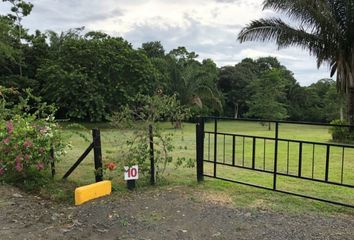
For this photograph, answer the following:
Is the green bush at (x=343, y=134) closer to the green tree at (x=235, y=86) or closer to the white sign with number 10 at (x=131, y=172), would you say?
the white sign with number 10 at (x=131, y=172)

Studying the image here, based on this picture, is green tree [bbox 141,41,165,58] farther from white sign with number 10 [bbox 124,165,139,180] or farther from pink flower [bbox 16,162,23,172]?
white sign with number 10 [bbox 124,165,139,180]

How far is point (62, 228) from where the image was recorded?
12.9ft

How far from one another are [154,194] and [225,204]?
3.28 feet

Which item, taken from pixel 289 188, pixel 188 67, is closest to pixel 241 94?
pixel 188 67

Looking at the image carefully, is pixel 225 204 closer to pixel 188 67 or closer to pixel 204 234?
pixel 204 234

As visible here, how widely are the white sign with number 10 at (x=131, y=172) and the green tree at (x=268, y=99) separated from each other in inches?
1101

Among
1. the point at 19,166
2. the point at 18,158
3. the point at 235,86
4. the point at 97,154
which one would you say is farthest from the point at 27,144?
the point at 235,86

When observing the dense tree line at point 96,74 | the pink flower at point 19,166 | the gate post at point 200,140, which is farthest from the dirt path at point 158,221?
the dense tree line at point 96,74

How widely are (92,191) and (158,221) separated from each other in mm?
1288

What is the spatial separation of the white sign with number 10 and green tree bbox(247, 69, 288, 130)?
91.7 feet

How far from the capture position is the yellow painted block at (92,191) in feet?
15.6

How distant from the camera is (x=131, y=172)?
519 cm

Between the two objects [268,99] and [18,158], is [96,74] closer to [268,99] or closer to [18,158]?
[268,99]

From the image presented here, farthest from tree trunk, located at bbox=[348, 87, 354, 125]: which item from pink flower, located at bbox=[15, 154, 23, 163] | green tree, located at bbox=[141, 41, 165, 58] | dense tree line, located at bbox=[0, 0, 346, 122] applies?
green tree, located at bbox=[141, 41, 165, 58]
